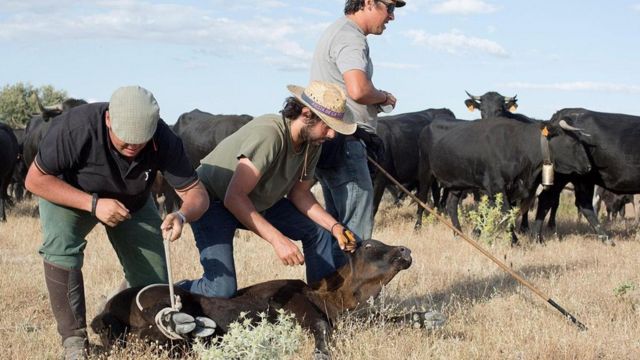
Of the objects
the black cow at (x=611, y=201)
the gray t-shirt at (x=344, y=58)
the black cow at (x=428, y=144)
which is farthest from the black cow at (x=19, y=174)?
the gray t-shirt at (x=344, y=58)

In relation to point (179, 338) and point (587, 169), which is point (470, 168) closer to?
point (587, 169)

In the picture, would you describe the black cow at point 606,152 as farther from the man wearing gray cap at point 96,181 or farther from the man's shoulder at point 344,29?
the man wearing gray cap at point 96,181

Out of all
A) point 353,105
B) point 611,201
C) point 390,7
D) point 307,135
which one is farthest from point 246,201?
point 611,201

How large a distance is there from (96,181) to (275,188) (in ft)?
3.88

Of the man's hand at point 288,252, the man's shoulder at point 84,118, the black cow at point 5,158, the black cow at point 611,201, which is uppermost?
the man's shoulder at point 84,118

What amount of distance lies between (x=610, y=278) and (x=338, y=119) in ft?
14.1

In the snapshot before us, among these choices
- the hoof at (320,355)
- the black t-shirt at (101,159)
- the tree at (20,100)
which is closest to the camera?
the black t-shirt at (101,159)

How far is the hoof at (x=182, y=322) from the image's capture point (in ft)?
15.4

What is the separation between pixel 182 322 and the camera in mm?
4719

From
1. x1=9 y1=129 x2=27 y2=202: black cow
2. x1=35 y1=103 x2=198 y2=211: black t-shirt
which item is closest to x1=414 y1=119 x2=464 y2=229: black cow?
x1=9 y1=129 x2=27 y2=202: black cow

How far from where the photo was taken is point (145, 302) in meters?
5.01

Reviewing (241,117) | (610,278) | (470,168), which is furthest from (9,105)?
(610,278)

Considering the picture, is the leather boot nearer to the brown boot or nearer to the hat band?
the brown boot

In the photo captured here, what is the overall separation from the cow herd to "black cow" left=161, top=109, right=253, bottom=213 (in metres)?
0.02
